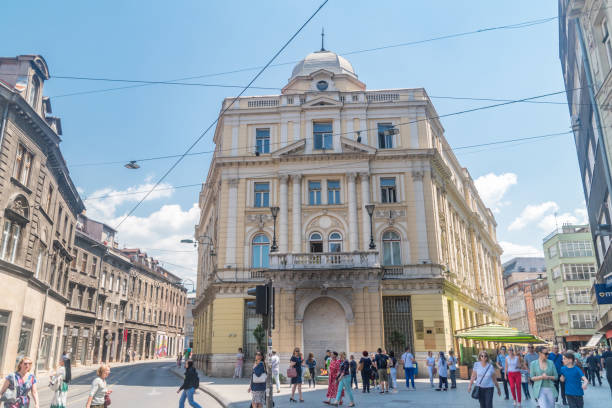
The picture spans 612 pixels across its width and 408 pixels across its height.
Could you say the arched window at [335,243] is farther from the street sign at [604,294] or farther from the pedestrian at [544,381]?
the pedestrian at [544,381]

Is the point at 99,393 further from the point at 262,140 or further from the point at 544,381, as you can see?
the point at 262,140

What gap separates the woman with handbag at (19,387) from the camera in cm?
900

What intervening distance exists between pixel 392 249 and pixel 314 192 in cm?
639

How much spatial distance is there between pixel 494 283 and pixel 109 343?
46994 mm

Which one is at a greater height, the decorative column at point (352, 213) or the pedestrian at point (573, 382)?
the decorative column at point (352, 213)

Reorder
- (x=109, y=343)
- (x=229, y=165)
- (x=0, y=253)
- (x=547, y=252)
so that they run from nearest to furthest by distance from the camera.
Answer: (x=0, y=253), (x=229, y=165), (x=109, y=343), (x=547, y=252)

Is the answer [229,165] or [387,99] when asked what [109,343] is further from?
[387,99]

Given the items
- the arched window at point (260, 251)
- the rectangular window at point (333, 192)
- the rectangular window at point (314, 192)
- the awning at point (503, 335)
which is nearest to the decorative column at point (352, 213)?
the rectangular window at point (333, 192)

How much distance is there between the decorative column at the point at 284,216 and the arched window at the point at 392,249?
21.0ft

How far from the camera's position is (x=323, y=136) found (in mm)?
32781

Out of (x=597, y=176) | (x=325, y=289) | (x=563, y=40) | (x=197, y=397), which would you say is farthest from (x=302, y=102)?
(x=197, y=397)

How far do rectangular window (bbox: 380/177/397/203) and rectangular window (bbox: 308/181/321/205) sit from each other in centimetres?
423

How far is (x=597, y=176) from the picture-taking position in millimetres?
24250

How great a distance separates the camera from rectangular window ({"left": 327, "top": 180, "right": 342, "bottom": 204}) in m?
31.8
